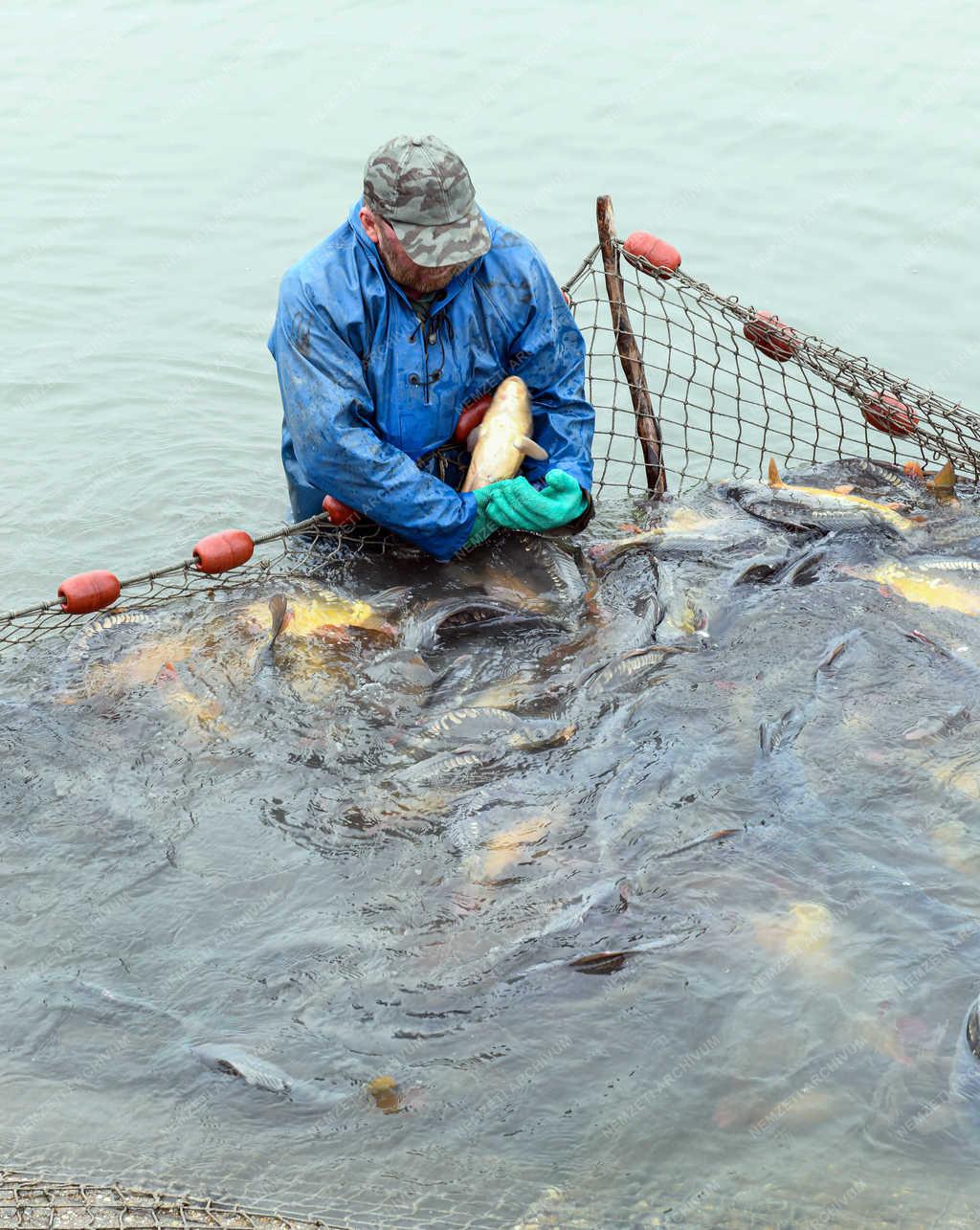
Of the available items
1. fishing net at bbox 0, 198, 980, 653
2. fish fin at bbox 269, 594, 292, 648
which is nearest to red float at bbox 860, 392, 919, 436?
fishing net at bbox 0, 198, 980, 653

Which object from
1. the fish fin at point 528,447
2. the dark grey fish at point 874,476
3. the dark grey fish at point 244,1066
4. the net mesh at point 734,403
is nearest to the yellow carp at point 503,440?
the fish fin at point 528,447

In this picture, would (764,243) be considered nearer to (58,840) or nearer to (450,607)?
(450,607)

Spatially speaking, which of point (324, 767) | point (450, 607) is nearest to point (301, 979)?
point (324, 767)

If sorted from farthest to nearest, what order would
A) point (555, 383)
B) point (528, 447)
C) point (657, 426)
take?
point (657, 426), point (555, 383), point (528, 447)

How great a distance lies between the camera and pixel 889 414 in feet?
18.2

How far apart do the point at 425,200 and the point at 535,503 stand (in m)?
1.22

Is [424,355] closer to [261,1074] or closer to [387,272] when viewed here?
[387,272]

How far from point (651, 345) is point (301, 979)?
244 inches

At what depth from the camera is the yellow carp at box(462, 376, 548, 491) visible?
4957mm

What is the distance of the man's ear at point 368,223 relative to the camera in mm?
4590

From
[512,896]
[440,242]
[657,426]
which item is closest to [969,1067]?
[512,896]

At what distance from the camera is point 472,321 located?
4887mm

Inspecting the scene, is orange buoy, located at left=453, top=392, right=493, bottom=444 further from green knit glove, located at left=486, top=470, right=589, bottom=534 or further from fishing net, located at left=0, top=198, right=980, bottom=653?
fishing net, located at left=0, top=198, right=980, bottom=653

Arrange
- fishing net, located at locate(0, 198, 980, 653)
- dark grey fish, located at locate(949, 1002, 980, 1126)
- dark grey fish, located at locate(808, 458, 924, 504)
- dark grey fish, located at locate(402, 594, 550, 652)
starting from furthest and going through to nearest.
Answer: dark grey fish, located at locate(808, 458, 924, 504), fishing net, located at locate(0, 198, 980, 653), dark grey fish, located at locate(402, 594, 550, 652), dark grey fish, located at locate(949, 1002, 980, 1126)
